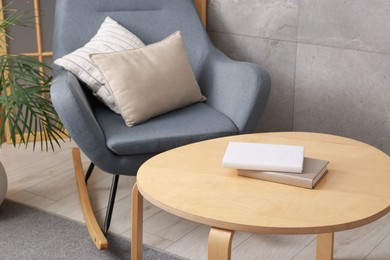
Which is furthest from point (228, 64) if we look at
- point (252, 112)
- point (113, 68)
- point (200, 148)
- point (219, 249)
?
point (219, 249)

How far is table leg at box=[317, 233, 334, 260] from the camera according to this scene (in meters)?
1.96

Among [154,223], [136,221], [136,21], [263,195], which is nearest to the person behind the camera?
[263,195]

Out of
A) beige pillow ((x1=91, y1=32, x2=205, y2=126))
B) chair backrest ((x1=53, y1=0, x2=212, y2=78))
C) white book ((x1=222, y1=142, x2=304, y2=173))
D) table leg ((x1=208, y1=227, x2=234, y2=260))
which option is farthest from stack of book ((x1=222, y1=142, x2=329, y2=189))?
chair backrest ((x1=53, y1=0, x2=212, y2=78))

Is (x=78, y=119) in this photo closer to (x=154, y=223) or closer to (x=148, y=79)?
(x=148, y=79)

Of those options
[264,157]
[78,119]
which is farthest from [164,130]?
[264,157]

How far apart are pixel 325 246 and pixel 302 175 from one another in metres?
0.42

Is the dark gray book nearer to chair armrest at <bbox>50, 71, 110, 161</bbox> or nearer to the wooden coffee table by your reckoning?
the wooden coffee table

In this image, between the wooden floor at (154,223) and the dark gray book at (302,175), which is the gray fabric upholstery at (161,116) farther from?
the dark gray book at (302,175)

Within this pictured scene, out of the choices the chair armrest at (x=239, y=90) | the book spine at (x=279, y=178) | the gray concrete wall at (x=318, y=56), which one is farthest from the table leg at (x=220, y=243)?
the gray concrete wall at (x=318, y=56)

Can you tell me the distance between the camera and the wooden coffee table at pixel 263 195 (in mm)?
1503

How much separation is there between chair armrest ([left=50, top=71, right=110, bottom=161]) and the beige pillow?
0.19 m

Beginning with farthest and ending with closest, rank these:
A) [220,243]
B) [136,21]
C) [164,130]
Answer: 1. [136,21]
2. [164,130]
3. [220,243]

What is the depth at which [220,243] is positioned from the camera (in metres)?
1.52

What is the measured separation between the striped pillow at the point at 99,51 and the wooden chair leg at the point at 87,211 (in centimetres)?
35
